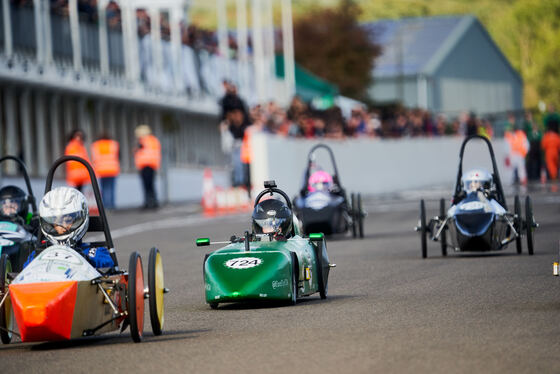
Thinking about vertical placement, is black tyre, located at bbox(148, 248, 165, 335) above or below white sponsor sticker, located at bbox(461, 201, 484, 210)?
below

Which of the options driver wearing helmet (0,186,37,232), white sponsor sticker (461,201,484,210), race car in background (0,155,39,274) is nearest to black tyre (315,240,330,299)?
race car in background (0,155,39,274)

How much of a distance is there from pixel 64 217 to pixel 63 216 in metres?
0.01

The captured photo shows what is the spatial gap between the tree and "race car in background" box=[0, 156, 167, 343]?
82482 mm

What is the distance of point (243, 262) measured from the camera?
42.0 feet

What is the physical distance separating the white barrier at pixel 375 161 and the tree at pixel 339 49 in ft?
118

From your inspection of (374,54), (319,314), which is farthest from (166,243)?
(374,54)

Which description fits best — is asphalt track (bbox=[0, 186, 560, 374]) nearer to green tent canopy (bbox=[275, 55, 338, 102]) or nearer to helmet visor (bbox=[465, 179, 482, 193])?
helmet visor (bbox=[465, 179, 482, 193])

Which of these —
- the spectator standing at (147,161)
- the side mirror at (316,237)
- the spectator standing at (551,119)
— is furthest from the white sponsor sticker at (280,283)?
the spectator standing at (551,119)

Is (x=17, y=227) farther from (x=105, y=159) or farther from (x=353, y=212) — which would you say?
(x=105, y=159)

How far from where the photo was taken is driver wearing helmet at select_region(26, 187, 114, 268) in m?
11.0

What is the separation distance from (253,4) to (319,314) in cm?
4626

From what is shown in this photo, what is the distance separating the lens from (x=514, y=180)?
4622cm

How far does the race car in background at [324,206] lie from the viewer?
2266 cm

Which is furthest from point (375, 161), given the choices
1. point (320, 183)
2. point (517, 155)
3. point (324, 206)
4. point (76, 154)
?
point (324, 206)
